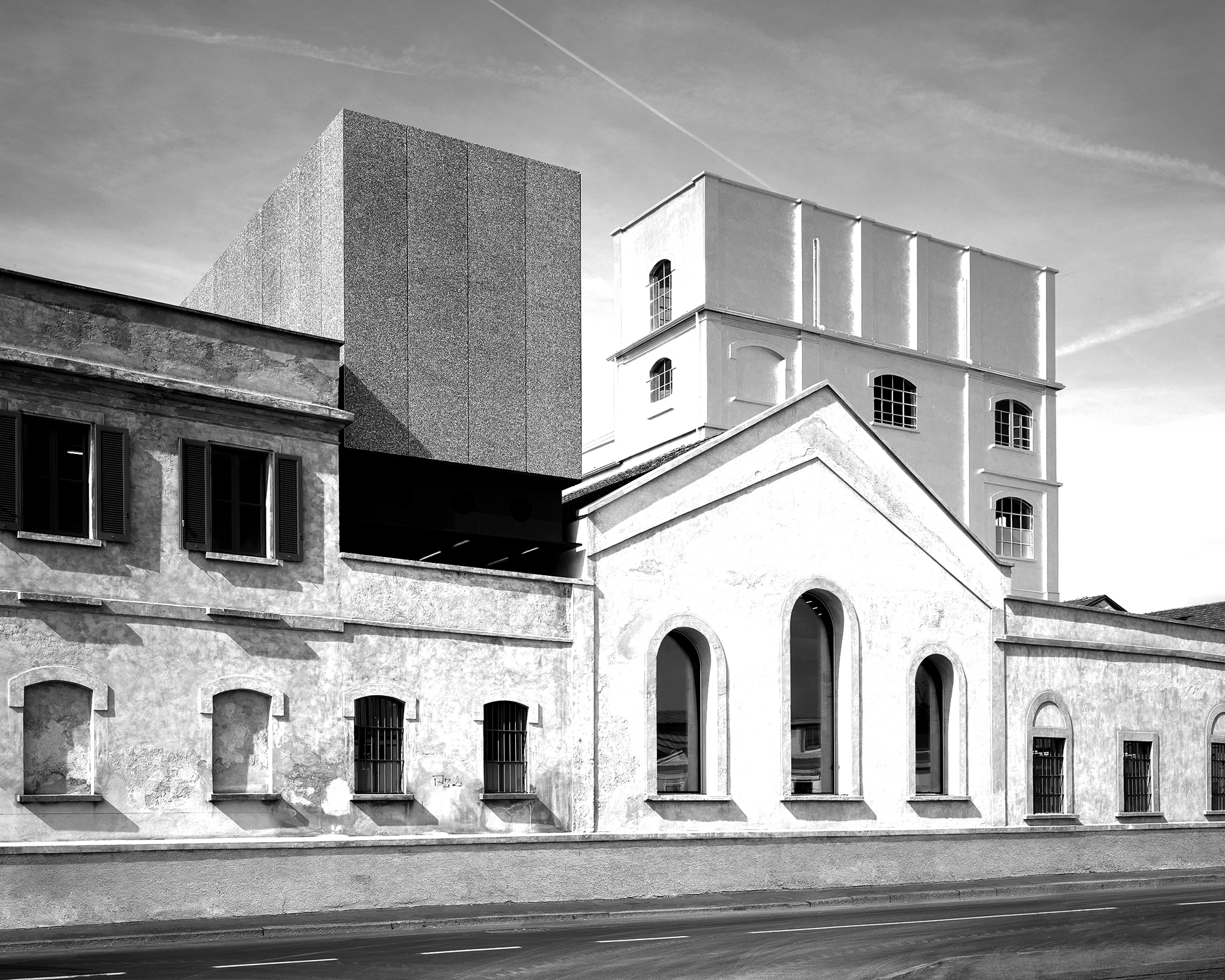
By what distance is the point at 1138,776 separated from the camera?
32344mm

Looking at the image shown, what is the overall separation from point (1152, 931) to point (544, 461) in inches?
501

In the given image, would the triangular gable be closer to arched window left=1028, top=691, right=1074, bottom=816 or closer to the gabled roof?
arched window left=1028, top=691, right=1074, bottom=816

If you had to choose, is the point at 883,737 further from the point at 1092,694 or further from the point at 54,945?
the point at 54,945

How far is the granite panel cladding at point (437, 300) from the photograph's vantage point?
25.0 meters

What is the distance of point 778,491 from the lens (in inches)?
1085

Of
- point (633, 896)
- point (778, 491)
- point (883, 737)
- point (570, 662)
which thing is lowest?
point (633, 896)

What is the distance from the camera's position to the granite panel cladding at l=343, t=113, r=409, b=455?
79.6 ft

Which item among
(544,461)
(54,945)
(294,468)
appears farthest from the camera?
(544,461)

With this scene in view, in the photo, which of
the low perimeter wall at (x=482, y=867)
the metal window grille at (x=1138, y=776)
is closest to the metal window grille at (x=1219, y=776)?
the metal window grille at (x=1138, y=776)

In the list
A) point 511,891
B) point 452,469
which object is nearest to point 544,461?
point 452,469

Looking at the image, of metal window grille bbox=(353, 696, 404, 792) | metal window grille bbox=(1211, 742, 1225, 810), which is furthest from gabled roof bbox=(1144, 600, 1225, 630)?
metal window grille bbox=(353, 696, 404, 792)

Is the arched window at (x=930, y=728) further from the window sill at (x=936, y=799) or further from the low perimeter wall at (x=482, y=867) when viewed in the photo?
the low perimeter wall at (x=482, y=867)

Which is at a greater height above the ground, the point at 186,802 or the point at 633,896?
the point at 186,802

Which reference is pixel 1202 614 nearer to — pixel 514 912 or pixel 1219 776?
pixel 1219 776
